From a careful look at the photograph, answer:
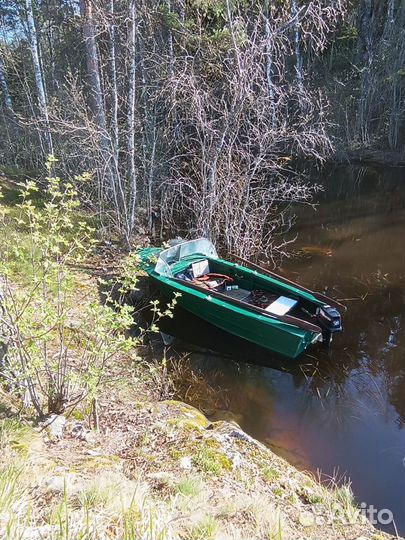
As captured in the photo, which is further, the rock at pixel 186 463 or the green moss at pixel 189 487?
the rock at pixel 186 463

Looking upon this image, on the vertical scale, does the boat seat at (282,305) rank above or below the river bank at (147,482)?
below

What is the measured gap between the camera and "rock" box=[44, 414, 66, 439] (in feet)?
10.6

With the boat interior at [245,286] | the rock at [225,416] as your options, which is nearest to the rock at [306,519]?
the rock at [225,416]

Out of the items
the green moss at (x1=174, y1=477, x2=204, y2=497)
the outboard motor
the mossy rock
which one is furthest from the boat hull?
the green moss at (x1=174, y1=477, x2=204, y2=497)

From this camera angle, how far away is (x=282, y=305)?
6695mm

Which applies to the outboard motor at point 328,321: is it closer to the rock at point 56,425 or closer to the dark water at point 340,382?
the dark water at point 340,382

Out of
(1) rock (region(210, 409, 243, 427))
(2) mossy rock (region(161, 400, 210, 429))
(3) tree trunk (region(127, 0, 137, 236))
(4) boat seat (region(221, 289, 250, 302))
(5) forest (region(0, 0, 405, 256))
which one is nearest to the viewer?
(2) mossy rock (region(161, 400, 210, 429))

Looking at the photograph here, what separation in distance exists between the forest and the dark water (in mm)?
2160

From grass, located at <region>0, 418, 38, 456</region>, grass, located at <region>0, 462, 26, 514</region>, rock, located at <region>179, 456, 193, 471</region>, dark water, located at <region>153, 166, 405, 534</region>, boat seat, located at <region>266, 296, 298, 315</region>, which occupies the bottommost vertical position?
dark water, located at <region>153, 166, 405, 534</region>

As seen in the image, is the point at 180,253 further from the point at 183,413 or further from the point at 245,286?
the point at 183,413

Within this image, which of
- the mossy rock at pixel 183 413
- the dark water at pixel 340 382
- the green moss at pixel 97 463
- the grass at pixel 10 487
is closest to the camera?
the grass at pixel 10 487

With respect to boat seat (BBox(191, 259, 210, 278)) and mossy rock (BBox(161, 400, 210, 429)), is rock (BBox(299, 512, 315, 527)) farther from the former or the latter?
boat seat (BBox(191, 259, 210, 278))

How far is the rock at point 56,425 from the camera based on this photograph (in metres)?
3.23

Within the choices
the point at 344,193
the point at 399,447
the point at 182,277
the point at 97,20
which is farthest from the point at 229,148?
the point at 344,193
